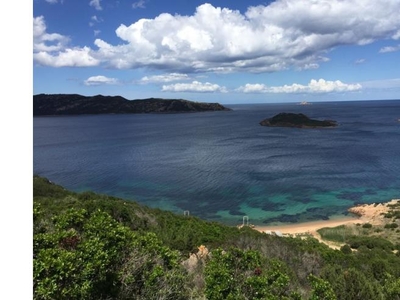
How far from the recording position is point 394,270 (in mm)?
15305

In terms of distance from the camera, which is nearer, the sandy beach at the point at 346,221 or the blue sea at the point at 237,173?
the sandy beach at the point at 346,221

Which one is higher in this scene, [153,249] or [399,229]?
[153,249]

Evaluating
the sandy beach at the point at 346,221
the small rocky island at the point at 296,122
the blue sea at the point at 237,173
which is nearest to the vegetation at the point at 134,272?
the sandy beach at the point at 346,221

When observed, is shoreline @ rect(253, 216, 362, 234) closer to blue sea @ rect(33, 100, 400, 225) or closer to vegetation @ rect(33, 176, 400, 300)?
→ blue sea @ rect(33, 100, 400, 225)

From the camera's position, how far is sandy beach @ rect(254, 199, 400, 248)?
30484 mm

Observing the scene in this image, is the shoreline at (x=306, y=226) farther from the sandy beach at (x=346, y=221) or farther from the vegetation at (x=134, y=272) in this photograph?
the vegetation at (x=134, y=272)

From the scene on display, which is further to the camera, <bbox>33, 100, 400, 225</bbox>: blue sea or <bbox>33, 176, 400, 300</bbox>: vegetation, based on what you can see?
<bbox>33, 100, 400, 225</bbox>: blue sea

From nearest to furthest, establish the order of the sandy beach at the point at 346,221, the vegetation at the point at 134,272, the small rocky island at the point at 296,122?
1. the vegetation at the point at 134,272
2. the sandy beach at the point at 346,221
3. the small rocky island at the point at 296,122

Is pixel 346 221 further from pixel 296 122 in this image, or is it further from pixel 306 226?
pixel 296 122

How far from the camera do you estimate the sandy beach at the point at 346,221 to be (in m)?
30.5

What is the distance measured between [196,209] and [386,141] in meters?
63.3

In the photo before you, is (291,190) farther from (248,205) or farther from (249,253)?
(249,253)

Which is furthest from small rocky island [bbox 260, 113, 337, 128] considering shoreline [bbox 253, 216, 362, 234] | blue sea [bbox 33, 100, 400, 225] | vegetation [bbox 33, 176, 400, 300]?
vegetation [bbox 33, 176, 400, 300]
